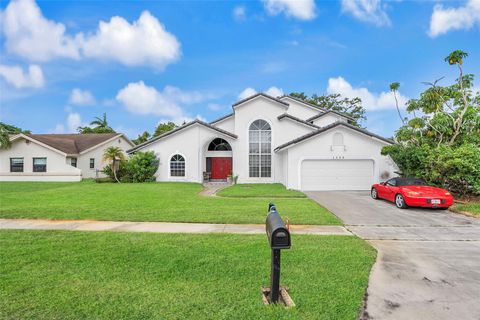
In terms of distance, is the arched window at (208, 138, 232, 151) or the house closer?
the house

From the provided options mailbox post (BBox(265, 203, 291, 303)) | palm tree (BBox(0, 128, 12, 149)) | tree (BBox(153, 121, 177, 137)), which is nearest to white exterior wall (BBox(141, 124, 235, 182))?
palm tree (BBox(0, 128, 12, 149))

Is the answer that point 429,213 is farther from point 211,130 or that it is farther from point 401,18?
point 211,130

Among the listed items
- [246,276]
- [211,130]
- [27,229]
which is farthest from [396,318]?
[211,130]

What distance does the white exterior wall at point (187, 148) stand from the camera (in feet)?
74.4

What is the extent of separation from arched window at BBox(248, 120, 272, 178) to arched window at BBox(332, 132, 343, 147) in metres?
5.99

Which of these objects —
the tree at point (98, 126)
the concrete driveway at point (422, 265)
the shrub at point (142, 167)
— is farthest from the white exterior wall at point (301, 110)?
the tree at point (98, 126)

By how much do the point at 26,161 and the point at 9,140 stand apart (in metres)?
2.40

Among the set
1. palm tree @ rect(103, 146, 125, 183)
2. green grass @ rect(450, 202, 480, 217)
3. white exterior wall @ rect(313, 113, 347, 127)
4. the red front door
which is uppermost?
white exterior wall @ rect(313, 113, 347, 127)

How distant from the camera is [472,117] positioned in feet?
46.4

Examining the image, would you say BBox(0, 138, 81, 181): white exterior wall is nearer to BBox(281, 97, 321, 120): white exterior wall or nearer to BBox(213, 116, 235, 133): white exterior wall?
BBox(213, 116, 235, 133): white exterior wall

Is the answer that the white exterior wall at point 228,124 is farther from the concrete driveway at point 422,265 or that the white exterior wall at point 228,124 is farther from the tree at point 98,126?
the tree at point 98,126

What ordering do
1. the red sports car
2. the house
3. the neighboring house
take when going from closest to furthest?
the red sports car < the house < the neighboring house

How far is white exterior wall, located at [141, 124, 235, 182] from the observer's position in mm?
22672

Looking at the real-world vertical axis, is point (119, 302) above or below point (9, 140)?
below
